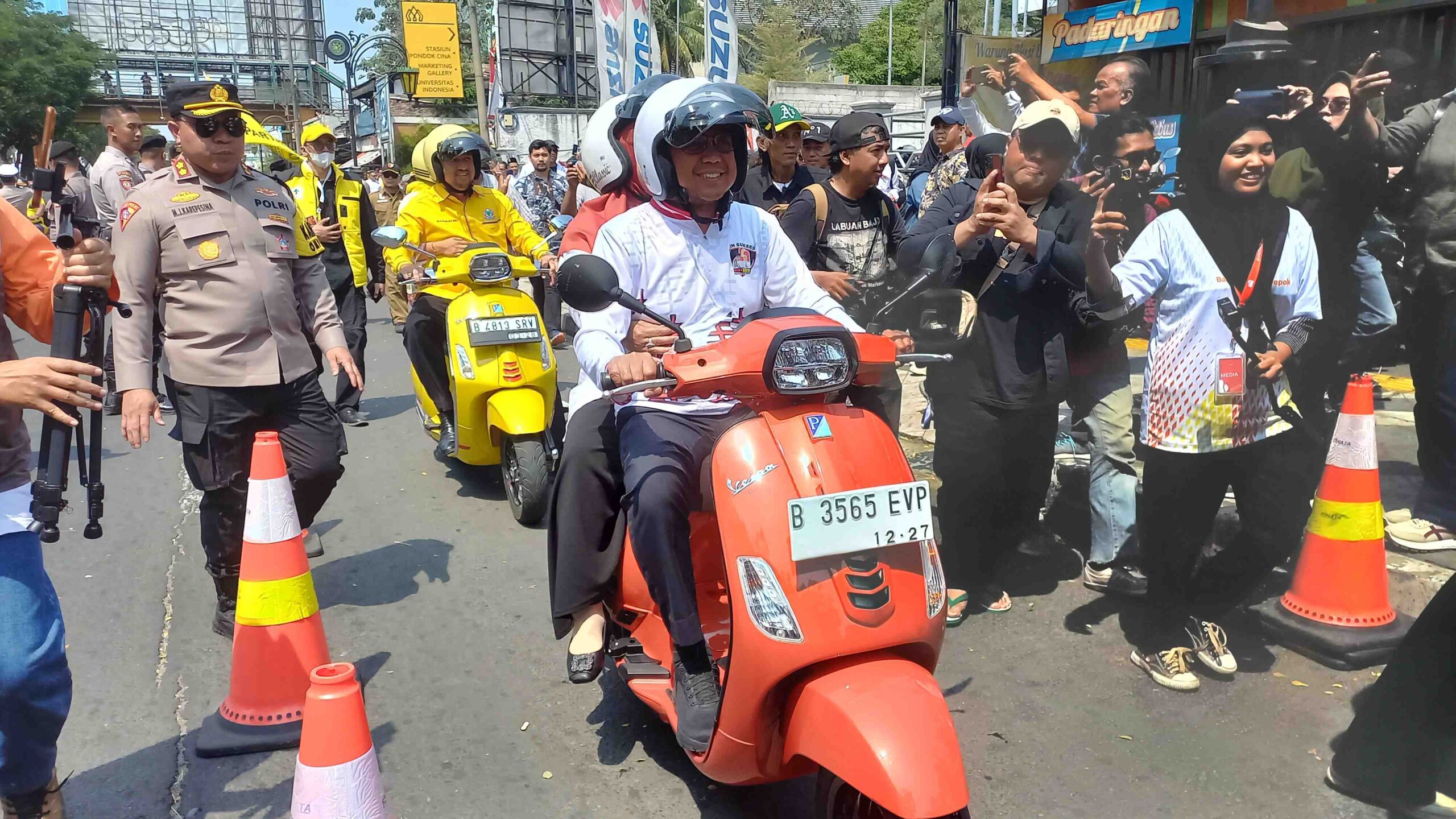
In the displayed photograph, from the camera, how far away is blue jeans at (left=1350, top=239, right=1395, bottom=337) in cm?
399

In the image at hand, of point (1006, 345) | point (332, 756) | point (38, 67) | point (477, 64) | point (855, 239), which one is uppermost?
point (38, 67)

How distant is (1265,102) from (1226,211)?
14.6 inches

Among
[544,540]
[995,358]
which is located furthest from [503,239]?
[995,358]

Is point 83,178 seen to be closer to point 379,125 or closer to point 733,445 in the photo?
point 733,445

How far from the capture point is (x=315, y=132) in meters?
8.77

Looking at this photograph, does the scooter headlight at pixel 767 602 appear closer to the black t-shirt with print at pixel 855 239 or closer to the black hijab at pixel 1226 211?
the black hijab at pixel 1226 211

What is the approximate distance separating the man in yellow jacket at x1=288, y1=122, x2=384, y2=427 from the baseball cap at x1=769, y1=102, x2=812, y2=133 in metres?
3.20

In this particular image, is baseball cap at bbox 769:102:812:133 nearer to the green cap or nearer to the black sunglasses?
the green cap

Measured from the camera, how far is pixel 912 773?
7.18ft

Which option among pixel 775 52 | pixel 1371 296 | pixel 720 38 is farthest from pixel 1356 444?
pixel 775 52

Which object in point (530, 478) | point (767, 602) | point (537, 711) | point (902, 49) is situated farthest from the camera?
point (902, 49)

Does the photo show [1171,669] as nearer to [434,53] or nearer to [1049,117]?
[1049,117]

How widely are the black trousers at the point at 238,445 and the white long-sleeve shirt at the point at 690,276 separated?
4.56ft

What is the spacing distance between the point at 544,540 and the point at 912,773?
3652 millimetres
